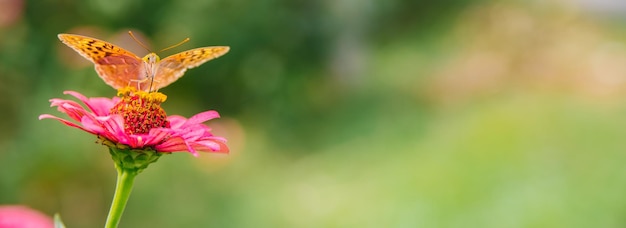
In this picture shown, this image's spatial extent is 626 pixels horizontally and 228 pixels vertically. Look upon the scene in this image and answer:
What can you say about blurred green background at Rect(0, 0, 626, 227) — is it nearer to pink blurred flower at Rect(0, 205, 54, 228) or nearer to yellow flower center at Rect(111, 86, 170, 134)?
pink blurred flower at Rect(0, 205, 54, 228)

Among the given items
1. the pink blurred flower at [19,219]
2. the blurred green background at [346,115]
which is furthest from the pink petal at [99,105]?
the blurred green background at [346,115]

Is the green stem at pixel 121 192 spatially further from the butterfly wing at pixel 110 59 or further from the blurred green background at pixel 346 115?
the blurred green background at pixel 346 115

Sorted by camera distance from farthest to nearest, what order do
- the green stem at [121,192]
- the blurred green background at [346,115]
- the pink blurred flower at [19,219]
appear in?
the blurred green background at [346,115]
the pink blurred flower at [19,219]
the green stem at [121,192]

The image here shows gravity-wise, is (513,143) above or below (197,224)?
above

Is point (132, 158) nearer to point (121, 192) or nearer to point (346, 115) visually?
point (121, 192)

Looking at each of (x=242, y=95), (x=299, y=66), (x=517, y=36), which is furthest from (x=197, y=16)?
(x=517, y=36)

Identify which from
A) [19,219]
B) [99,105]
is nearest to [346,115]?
[19,219]

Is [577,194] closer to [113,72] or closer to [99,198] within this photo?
[99,198]

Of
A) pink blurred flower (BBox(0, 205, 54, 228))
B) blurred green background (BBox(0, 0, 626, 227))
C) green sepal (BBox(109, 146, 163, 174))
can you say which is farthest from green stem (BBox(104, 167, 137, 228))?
blurred green background (BBox(0, 0, 626, 227))
